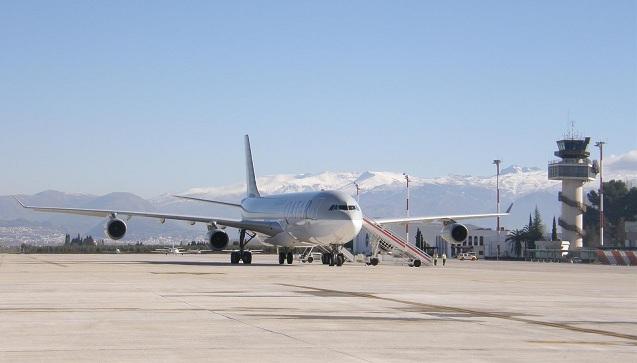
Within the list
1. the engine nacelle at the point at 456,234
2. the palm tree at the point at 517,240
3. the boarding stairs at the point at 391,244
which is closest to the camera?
the boarding stairs at the point at 391,244

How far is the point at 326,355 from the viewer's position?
1312cm

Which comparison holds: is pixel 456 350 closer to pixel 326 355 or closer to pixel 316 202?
pixel 326 355

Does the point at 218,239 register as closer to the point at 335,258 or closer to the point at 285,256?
the point at 335,258

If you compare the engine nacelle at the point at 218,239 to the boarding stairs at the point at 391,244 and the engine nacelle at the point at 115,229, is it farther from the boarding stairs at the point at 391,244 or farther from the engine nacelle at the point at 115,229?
the boarding stairs at the point at 391,244

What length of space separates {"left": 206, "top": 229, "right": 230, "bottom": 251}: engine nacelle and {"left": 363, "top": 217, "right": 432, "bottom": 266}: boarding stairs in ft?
28.8

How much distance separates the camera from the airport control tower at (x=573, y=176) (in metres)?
140

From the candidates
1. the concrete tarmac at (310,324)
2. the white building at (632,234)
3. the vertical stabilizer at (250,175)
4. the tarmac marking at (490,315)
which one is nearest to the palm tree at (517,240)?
the white building at (632,234)

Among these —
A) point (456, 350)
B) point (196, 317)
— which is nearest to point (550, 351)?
point (456, 350)

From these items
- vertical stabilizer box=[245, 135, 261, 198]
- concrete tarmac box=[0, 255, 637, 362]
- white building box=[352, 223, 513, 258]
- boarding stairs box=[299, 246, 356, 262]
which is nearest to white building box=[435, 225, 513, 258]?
white building box=[352, 223, 513, 258]

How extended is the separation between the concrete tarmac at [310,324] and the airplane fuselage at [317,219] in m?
23.7

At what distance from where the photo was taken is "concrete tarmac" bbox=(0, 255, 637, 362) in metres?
13.4

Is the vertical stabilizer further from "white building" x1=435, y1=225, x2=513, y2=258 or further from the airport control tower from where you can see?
the airport control tower

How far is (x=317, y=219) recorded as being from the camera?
53812mm

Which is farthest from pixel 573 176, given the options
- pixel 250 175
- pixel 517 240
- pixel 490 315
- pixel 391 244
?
pixel 490 315
